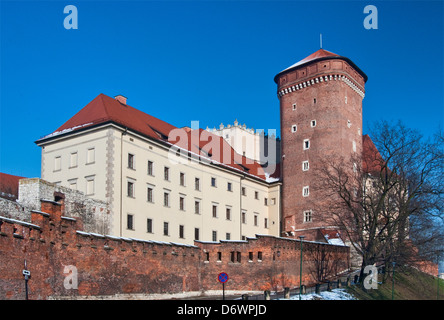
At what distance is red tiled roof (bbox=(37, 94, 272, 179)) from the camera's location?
4209 centimetres

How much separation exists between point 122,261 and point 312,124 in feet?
93.2

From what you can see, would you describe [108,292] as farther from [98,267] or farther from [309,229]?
[309,229]

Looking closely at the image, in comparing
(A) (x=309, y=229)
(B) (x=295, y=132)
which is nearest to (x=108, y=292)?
(A) (x=309, y=229)

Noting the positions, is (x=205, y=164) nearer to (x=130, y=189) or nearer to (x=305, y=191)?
(x=130, y=189)

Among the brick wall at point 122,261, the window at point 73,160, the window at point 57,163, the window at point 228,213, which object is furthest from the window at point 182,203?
the window at point 57,163

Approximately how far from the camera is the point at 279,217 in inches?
2195

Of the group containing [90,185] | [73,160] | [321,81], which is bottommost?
[90,185]

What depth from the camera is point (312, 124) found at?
53.9m

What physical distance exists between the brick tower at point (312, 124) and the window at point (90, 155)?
2087cm

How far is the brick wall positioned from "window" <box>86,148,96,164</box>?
9.28 metres

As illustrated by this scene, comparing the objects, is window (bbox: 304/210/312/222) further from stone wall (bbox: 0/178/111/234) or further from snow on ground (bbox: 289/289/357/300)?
stone wall (bbox: 0/178/111/234)

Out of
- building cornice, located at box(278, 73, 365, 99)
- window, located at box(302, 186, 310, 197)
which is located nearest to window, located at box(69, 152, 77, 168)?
window, located at box(302, 186, 310, 197)

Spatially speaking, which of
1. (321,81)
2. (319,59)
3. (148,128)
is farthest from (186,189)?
(319,59)

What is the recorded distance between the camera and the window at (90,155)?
40.6 meters
